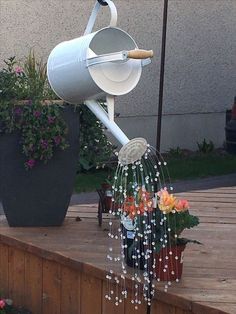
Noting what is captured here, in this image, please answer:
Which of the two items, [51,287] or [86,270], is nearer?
[86,270]

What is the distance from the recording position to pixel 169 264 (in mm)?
3924

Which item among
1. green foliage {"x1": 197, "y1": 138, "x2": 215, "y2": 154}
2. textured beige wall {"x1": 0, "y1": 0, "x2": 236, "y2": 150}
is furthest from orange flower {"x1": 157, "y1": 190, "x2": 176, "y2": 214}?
green foliage {"x1": 197, "y1": 138, "x2": 215, "y2": 154}

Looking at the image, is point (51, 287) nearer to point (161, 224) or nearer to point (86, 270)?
point (86, 270)

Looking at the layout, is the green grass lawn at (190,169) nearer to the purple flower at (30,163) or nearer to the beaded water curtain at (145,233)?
the purple flower at (30,163)

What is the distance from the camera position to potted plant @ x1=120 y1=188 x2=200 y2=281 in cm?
386

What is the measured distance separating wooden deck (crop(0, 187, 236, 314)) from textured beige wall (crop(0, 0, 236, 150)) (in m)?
4.86

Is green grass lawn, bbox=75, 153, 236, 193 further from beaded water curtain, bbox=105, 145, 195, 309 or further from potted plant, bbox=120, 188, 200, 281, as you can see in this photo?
potted plant, bbox=120, 188, 200, 281

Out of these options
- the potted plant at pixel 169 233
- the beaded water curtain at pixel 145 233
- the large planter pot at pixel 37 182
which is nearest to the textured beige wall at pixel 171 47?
the large planter pot at pixel 37 182

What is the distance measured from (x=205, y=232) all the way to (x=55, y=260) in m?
1.04

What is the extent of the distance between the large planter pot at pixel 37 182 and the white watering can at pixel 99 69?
480 millimetres

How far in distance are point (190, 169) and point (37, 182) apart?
5.21m

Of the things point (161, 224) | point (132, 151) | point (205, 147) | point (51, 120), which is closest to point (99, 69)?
point (132, 151)

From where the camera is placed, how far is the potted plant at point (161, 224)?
3857 millimetres

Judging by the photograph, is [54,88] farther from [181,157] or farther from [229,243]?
[181,157]
